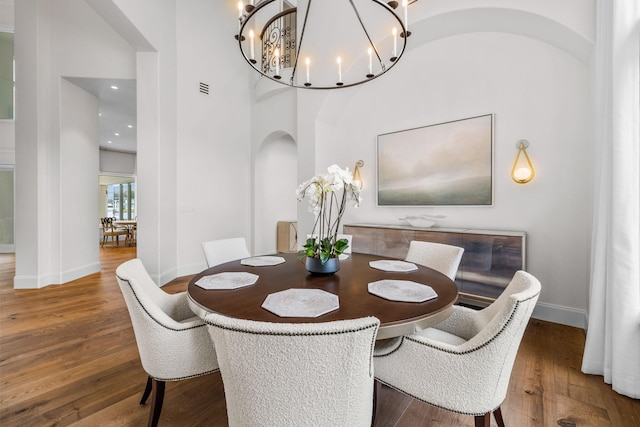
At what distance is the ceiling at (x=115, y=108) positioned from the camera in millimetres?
4418

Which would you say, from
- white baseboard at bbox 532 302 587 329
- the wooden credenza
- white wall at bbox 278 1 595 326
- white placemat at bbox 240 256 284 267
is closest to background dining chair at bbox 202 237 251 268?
→ white placemat at bbox 240 256 284 267

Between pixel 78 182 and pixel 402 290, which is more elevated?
pixel 78 182

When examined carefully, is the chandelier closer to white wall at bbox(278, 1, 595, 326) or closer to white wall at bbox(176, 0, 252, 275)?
white wall at bbox(278, 1, 595, 326)

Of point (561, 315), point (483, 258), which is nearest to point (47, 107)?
point (483, 258)

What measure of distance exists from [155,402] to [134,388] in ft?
2.06

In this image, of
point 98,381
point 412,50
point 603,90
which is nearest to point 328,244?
point 98,381

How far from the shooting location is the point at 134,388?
184 centimetres

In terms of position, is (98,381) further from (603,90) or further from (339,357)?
(603,90)

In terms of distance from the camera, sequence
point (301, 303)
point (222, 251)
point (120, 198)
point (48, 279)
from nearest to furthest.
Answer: point (301, 303)
point (222, 251)
point (48, 279)
point (120, 198)

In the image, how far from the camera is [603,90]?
2039 millimetres

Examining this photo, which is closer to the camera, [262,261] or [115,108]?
[262,261]

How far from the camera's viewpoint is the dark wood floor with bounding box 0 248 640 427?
1.57 m

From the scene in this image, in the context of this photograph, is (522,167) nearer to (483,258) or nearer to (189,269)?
(483,258)

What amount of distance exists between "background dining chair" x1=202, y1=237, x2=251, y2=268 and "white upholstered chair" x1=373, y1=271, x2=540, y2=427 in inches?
67.6
